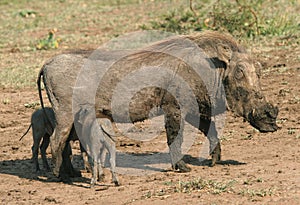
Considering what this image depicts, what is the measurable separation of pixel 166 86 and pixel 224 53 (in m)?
0.68

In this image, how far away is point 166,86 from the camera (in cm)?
735

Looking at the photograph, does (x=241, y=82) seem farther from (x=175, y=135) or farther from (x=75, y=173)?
(x=75, y=173)

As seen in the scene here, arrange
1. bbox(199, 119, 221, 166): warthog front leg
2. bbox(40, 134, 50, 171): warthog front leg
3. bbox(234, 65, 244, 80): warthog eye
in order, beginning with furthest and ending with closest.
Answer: bbox(40, 134, 50, 171): warthog front leg, bbox(199, 119, 221, 166): warthog front leg, bbox(234, 65, 244, 80): warthog eye

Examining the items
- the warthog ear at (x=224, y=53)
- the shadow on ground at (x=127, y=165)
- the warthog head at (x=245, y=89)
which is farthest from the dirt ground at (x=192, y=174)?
the warthog ear at (x=224, y=53)

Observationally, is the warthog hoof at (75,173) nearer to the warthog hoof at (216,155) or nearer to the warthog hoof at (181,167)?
the warthog hoof at (181,167)

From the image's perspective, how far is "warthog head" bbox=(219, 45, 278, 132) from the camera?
24.5 ft

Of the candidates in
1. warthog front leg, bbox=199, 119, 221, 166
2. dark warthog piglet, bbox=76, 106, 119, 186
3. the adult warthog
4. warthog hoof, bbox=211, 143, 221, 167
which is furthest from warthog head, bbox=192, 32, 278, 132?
dark warthog piglet, bbox=76, 106, 119, 186

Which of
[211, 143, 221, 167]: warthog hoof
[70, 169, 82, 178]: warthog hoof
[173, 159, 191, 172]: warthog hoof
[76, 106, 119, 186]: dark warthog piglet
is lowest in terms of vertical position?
[70, 169, 82, 178]: warthog hoof

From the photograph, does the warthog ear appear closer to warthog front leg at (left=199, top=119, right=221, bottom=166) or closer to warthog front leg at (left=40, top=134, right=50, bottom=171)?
warthog front leg at (left=199, top=119, right=221, bottom=166)

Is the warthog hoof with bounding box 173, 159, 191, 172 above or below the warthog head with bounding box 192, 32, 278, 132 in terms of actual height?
below

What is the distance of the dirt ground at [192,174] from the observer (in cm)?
615

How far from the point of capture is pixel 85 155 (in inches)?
295

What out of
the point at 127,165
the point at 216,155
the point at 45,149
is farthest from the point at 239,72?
the point at 45,149

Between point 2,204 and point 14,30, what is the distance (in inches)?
435
